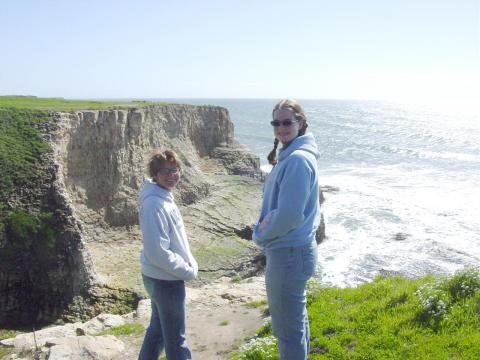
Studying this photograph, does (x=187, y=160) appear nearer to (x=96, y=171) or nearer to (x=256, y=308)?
(x=96, y=171)

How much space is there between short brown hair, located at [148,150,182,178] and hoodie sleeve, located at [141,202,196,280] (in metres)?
0.49

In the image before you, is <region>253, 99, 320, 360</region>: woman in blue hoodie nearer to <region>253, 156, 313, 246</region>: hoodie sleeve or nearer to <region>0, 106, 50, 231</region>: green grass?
<region>253, 156, 313, 246</region>: hoodie sleeve

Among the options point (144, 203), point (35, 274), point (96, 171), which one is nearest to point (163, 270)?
point (144, 203)

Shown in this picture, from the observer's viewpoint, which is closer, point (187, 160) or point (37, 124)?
point (37, 124)

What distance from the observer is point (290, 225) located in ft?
14.8

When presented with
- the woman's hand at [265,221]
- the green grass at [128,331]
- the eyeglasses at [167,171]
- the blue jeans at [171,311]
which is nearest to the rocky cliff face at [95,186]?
the green grass at [128,331]

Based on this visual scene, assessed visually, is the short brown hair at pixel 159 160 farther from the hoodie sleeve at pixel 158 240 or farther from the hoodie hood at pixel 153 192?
the hoodie sleeve at pixel 158 240

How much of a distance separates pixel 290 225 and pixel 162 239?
1.70 meters

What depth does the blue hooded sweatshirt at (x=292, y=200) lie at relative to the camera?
4500mm

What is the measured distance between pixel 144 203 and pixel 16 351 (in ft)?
17.7

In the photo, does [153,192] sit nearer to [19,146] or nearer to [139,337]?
[139,337]

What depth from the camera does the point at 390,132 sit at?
380 feet

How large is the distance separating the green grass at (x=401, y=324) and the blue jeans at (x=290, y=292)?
178 cm

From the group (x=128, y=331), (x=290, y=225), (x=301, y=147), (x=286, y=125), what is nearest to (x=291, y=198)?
(x=290, y=225)
